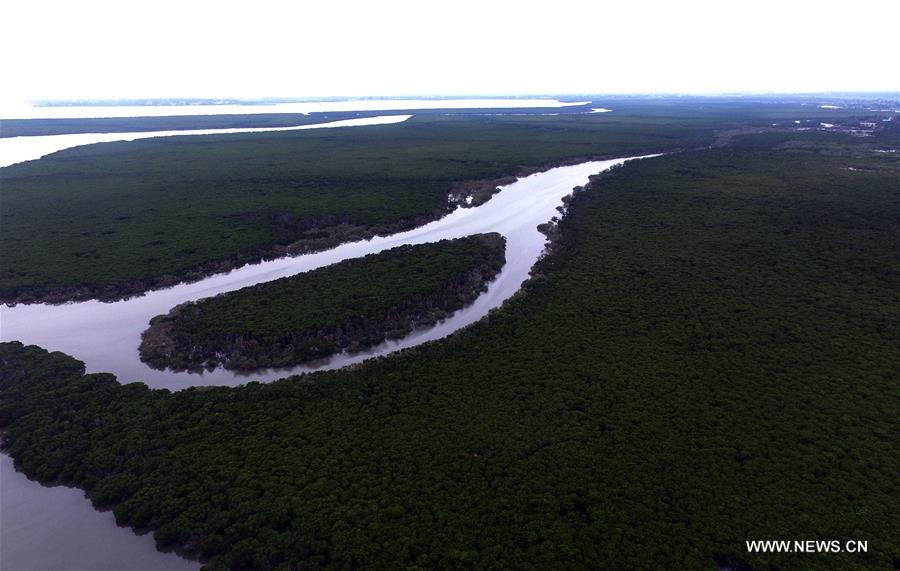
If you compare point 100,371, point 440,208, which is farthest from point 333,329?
point 440,208

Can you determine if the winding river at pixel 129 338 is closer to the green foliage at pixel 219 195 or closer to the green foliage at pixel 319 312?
the green foliage at pixel 319 312

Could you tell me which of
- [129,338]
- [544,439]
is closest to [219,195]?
[129,338]

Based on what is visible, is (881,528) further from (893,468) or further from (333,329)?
(333,329)

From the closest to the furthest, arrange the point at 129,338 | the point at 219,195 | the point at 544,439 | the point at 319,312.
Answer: the point at 544,439
the point at 129,338
the point at 319,312
the point at 219,195

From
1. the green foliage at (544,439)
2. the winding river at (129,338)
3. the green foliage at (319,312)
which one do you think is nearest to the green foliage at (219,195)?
the winding river at (129,338)

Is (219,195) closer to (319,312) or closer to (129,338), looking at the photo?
(129,338)
